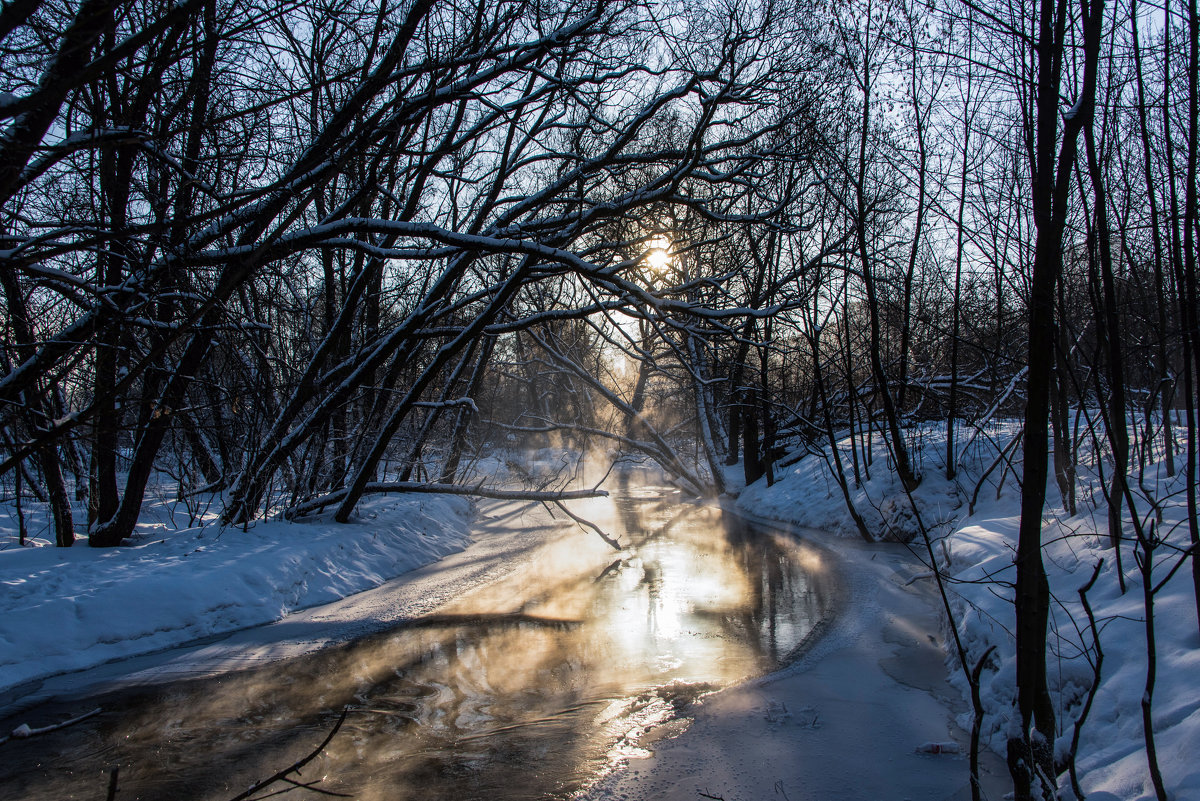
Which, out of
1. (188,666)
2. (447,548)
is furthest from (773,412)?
(188,666)

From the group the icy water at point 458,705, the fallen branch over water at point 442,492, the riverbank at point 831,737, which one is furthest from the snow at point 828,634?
the fallen branch over water at point 442,492

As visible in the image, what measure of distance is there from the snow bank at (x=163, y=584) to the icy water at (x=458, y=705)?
0.92 m

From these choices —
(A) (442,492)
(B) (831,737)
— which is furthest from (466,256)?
(B) (831,737)

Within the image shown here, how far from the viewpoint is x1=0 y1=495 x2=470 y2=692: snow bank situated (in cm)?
539

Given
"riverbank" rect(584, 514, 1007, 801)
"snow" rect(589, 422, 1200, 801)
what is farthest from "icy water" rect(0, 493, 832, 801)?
"snow" rect(589, 422, 1200, 801)

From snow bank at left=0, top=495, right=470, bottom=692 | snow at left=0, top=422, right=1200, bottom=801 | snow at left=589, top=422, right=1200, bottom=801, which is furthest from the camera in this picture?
snow bank at left=0, top=495, right=470, bottom=692

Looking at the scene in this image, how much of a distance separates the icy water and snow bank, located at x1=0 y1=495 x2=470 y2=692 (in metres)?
0.92

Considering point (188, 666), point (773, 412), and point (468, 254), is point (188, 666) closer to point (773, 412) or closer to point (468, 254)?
point (468, 254)

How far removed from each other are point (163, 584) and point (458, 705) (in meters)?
3.35

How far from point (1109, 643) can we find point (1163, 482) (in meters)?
3.35

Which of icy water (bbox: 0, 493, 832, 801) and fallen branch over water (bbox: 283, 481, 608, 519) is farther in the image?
fallen branch over water (bbox: 283, 481, 608, 519)

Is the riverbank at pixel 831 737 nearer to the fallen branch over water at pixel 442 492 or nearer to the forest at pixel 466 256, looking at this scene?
the forest at pixel 466 256

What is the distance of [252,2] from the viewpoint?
4555mm

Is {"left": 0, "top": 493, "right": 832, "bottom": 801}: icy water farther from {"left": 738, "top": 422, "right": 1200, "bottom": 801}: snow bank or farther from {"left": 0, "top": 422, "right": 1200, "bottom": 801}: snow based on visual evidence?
{"left": 738, "top": 422, "right": 1200, "bottom": 801}: snow bank
